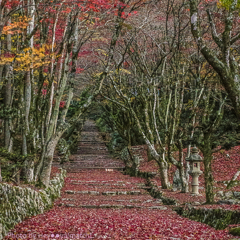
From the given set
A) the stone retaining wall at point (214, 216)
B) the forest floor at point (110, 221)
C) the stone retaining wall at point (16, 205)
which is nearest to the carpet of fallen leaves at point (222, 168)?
the forest floor at point (110, 221)

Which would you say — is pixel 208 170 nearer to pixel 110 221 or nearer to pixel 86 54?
pixel 110 221

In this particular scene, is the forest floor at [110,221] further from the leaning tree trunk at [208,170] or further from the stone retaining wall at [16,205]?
the leaning tree trunk at [208,170]

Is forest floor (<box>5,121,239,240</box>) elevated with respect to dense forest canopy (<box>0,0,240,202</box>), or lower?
lower

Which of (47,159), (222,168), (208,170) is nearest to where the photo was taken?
(208,170)

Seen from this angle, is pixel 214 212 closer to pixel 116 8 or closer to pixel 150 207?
pixel 150 207

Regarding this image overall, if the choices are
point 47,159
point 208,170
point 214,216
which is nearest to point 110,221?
point 214,216

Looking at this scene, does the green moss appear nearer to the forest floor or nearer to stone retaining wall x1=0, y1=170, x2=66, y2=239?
the forest floor

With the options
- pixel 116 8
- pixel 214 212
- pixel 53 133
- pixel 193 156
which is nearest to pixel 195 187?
pixel 193 156

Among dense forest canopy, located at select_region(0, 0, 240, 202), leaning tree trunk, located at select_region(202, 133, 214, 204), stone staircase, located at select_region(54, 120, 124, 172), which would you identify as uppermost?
dense forest canopy, located at select_region(0, 0, 240, 202)

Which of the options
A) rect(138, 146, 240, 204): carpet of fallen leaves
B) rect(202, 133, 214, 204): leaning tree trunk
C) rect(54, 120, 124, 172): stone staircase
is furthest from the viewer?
rect(54, 120, 124, 172): stone staircase

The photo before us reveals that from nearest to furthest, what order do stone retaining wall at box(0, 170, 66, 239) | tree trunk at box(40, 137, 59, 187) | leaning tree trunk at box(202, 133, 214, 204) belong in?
stone retaining wall at box(0, 170, 66, 239) < leaning tree trunk at box(202, 133, 214, 204) < tree trunk at box(40, 137, 59, 187)

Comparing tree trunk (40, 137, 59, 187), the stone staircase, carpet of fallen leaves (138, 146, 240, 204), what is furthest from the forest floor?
the stone staircase

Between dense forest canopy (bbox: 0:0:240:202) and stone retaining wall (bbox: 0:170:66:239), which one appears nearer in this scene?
stone retaining wall (bbox: 0:170:66:239)

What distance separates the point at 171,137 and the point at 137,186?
145 inches
